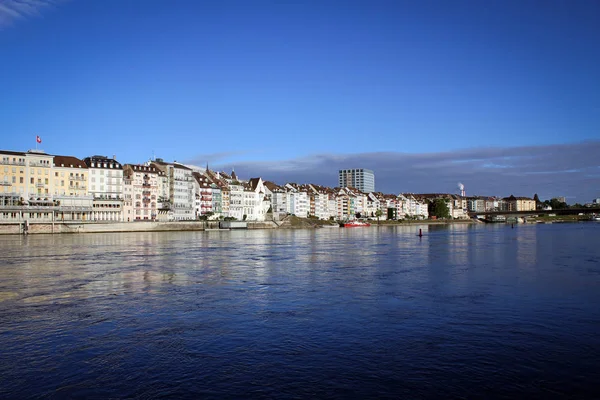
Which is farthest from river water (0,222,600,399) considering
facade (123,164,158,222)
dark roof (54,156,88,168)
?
facade (123,164,158,222)

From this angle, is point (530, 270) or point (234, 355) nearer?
point (234, 355)

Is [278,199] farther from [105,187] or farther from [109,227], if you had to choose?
[109,227]

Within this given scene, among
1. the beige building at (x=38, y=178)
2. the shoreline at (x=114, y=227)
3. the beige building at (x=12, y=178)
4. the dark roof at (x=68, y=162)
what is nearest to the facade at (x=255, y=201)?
the shoreline at (x=114, y=227)

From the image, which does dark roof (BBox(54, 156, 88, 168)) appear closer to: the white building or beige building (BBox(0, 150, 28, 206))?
beige building (BBox(0, 150, 28, 206))

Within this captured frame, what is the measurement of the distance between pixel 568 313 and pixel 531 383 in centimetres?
800

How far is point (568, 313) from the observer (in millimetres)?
17344

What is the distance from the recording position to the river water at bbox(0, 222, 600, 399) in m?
10.5

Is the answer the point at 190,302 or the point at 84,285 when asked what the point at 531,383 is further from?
the point at 84,285

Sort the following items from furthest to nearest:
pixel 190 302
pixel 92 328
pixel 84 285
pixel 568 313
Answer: pixel 84 285 < pixel 190 302 < pixel 568 313 < pixel 92 328

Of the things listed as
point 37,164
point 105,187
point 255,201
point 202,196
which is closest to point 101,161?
point 105,187

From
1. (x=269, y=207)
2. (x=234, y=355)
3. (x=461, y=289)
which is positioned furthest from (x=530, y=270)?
(x=269, y=207)

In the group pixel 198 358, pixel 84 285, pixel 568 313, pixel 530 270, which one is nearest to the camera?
pixel 198 358

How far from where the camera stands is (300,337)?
14.2 meters

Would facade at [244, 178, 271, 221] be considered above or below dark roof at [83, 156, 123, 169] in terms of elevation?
below
